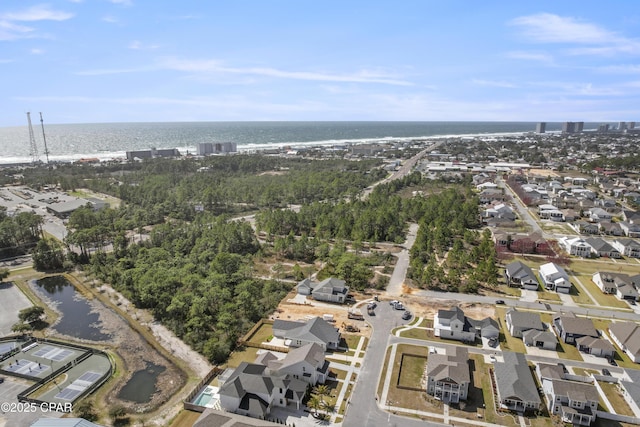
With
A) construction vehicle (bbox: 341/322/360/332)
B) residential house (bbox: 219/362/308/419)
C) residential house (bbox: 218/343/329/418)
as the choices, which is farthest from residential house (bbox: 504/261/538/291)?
residential house (bbox: 219/362/308/419)

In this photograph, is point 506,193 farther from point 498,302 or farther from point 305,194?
point 498,302

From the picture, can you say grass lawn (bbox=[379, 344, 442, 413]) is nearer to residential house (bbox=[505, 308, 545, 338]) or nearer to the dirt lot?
the dirt lot

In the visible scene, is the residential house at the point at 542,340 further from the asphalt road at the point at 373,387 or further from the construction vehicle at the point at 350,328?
the construction vehicle at the point at 350,328

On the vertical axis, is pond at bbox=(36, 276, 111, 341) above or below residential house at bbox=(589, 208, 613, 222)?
below

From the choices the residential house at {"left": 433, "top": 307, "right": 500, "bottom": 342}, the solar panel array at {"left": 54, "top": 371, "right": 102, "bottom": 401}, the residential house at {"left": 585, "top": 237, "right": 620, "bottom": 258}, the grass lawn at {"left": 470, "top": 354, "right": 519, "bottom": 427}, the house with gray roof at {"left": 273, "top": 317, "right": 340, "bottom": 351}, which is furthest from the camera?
the residential house at {"left": 585, "top": 237, "right": 620, "bottom": 258}

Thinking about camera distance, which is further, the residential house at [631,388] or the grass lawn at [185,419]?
the residential house at [631,388]

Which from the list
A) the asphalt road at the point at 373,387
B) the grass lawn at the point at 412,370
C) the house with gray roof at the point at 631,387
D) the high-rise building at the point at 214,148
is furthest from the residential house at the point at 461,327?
the high-rise building at the point at 214,148

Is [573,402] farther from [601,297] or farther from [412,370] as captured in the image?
[601,297]
